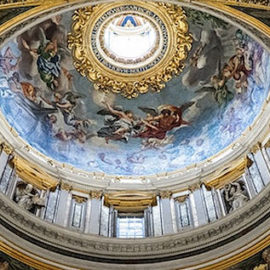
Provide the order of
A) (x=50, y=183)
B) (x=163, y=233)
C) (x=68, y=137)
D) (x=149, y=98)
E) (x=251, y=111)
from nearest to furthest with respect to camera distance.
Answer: (x=163, y=233), (x=50, y=183), (x=251, y=111), (x=68, y=137), (x=149, y=98)

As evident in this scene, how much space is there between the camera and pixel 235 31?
2103cm

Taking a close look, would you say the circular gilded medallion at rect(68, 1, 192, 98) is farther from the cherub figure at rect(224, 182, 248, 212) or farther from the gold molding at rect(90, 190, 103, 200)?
the cherub figure at rect(224, 182, 248, 212)

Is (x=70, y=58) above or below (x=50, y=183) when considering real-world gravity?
above

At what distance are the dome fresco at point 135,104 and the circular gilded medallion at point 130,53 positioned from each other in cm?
36

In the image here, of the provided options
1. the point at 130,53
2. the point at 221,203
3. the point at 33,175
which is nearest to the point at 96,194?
the point at 33,175

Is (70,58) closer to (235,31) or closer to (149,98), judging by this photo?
(149,98)

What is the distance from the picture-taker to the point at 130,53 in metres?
25.3

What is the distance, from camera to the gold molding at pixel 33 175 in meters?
18.3

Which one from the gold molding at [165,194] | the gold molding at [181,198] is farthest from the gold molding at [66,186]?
the gold molding at [181,198]

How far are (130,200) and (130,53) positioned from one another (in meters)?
8.46

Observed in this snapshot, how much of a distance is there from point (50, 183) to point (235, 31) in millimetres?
8803

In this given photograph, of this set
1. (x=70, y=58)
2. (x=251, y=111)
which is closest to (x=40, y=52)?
(x=70, y=58)

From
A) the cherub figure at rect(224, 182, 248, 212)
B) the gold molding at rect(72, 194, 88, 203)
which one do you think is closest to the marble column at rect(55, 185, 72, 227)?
the gold molding at rect(72, 194, 88, 203)

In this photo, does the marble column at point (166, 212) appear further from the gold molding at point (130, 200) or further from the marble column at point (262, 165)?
the marble column at point (262, 165)
